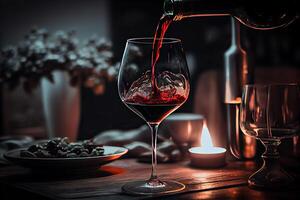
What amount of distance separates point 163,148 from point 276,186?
41 centimetres

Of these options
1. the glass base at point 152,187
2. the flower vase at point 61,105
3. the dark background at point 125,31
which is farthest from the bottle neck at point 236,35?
the dark background at point 125,31

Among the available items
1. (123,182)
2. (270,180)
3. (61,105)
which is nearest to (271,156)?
(270,180)

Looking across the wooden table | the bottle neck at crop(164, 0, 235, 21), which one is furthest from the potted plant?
the bottle neck at crop(164, 0, 235, 21)

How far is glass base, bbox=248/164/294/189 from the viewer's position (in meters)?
0.92

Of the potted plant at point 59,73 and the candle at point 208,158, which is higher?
the potted plant at point 59,73

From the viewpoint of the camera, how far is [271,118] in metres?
0.96

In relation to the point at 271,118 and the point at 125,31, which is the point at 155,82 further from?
the point at 125,31

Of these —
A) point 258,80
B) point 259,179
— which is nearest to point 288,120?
point 259,179

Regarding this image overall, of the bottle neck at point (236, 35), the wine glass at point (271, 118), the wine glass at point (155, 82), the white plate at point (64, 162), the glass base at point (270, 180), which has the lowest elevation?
the glass base at point (270, 180)

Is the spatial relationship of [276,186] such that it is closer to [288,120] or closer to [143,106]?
[288,120]

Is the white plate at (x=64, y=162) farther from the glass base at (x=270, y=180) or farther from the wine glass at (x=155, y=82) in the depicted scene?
the glass base at (x=270, y=180)

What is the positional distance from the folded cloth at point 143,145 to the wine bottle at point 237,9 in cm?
36

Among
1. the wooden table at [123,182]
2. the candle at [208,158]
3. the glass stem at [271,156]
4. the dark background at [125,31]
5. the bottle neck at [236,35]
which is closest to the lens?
the wooden table at [123,182]

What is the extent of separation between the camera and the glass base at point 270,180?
92cm
